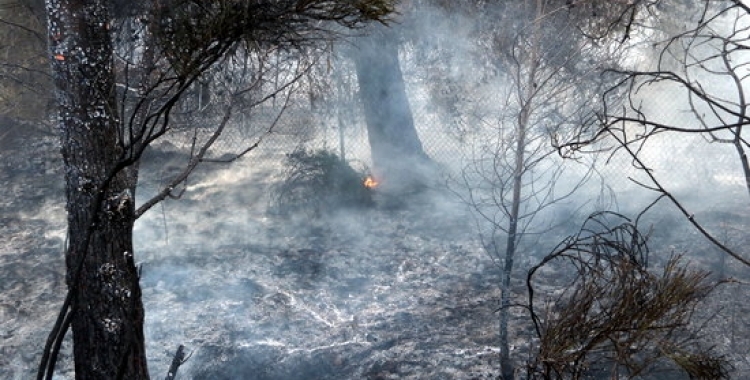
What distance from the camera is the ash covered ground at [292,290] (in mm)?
6586

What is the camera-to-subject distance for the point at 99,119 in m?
3.92

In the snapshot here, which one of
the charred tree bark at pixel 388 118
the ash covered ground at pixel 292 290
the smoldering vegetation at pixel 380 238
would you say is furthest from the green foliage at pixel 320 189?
the charred tree bark at pixel 388 118

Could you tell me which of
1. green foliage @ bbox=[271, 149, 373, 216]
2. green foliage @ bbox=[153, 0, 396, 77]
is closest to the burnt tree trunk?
green foliage @ bbox=[153, 0, 396, 77]

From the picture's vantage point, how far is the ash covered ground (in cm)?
659

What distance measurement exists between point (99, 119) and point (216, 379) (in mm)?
Answer: 3261

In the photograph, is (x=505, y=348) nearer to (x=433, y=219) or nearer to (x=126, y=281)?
(x=126, y=281)

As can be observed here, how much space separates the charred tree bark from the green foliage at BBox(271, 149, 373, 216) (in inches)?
54.2

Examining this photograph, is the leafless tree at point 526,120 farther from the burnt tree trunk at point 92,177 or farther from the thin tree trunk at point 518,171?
the burnt tree trunk at point 92,177

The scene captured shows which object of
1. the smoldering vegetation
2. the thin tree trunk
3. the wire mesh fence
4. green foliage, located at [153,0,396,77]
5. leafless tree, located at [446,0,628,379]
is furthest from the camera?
the wire mesh fence

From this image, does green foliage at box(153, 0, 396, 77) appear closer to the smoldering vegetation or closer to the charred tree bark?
the smoldering vegetation

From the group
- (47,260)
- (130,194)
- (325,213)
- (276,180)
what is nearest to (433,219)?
(325,213)

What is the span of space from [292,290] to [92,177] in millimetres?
4555

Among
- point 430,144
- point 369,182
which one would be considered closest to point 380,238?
point 369,182

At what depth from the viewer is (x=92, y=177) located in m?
3.90
